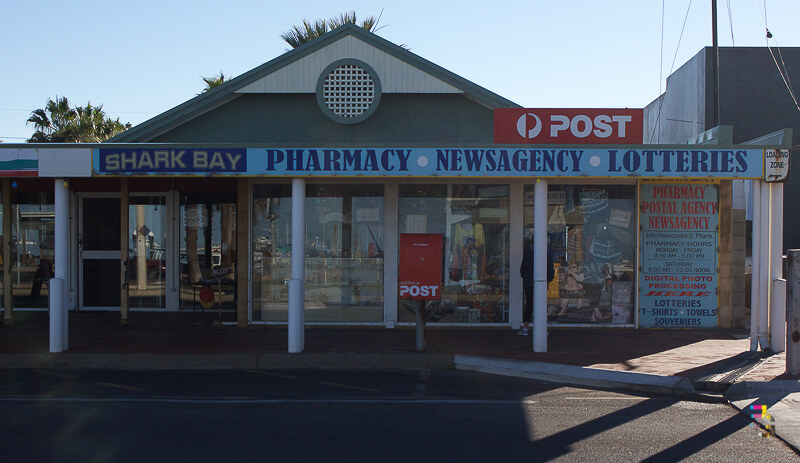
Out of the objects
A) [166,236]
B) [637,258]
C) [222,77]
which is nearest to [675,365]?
[637,258]

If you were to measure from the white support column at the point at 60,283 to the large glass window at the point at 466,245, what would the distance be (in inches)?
224

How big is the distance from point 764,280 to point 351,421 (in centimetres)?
714

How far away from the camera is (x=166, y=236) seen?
599 inches

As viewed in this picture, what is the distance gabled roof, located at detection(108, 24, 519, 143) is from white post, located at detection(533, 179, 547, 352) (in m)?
2.95

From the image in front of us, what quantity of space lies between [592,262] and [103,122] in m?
21.6

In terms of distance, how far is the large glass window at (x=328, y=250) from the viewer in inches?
527

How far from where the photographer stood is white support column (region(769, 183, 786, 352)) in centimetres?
1066

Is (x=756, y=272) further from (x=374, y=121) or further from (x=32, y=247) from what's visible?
(x=32, y=247)

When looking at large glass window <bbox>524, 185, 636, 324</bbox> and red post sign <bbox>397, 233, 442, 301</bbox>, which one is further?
large glass window <bbox>524, 185, 636, 324</bbox>

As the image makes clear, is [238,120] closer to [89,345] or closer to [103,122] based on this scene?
[89,345]

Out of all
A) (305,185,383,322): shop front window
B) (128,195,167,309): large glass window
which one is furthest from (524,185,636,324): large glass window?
(128,195,167,309): large glass window

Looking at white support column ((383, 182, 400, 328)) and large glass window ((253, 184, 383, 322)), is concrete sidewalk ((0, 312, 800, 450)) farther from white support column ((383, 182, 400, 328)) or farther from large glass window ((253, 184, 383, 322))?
white support column ((383, 182, 400, 328))

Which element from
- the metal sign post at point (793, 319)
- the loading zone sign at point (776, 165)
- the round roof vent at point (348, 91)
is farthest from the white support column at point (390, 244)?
the metal sign post at point (793, 319)

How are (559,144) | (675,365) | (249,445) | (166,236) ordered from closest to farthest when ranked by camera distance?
1. (249,445)
2. (675,365)
3. (559,144)
4. (166,236)
